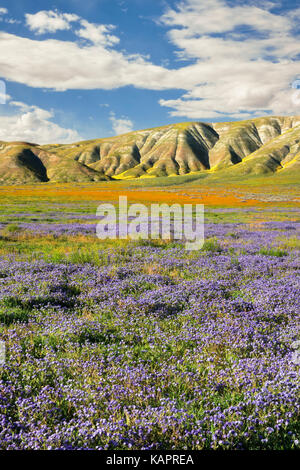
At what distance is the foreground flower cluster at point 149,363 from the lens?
327cm

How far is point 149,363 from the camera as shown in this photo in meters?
4.89

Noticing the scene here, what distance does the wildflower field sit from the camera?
3275mm

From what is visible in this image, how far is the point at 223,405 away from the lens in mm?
3828

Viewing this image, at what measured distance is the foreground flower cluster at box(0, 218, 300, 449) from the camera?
3.27m

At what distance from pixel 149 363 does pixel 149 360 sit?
107 millimetres

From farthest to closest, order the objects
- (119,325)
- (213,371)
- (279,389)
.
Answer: (119,325) → (213,371) → (279,389)

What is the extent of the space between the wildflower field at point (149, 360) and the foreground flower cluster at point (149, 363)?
2 cm

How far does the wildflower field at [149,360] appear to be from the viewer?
3275 millimetres

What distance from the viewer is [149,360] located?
15.8 ft

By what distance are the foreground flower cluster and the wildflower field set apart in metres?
0.02
